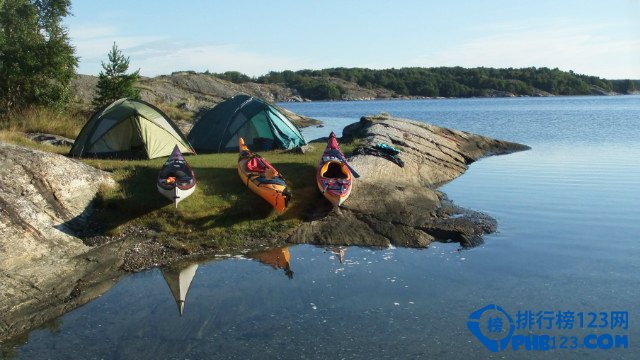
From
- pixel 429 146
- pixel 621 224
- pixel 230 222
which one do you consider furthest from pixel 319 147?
pixel 621 224

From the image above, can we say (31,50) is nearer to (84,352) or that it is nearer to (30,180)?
(30,180)

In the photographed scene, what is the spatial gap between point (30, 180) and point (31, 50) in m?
15.5

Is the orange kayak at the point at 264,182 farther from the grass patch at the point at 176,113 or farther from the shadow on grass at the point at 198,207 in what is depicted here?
the grass patch at the point at 176,113

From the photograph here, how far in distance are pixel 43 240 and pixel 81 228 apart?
4.55 feet

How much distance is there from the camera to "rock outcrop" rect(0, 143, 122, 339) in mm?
11047

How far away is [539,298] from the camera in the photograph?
1109 centimetres

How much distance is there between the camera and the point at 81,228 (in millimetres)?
14359

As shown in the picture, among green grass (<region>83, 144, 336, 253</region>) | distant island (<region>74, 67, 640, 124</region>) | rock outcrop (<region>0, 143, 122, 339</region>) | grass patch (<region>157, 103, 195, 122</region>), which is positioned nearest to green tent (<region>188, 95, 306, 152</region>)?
green grass (<region>83, 144, 336, 253</region>)

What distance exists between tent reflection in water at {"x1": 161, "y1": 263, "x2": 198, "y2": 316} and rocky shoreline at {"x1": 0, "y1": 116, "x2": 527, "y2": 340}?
539 mm

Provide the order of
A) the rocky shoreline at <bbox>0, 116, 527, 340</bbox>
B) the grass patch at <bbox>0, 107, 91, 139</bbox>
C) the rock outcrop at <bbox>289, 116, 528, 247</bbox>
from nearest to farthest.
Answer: the rocky shoreline at <bbox>0, 116, 527, 340</bbox> → the rock outcrop at <bbox>289, 116, 528, 247</bbox> → the grass patch at <bbox>0, 107, 91, 139</bbox>

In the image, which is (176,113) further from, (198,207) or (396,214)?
(396,214)

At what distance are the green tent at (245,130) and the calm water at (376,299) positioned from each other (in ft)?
31.1

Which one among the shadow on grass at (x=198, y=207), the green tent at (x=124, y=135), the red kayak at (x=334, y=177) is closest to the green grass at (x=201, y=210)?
the shadow on grass at (x=198, y=207)

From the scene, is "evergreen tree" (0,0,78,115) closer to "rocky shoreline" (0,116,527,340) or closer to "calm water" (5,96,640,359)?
"rocky shoreline" (0,116,527,340)
